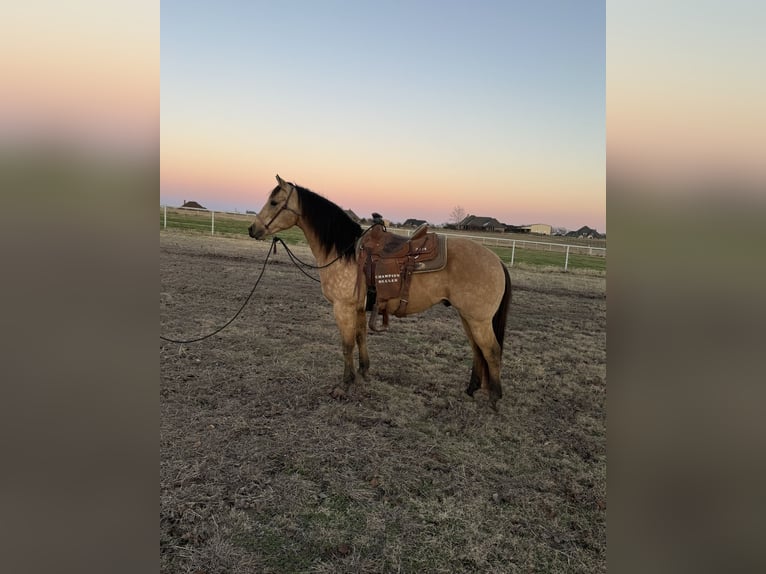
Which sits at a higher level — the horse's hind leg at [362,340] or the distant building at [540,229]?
the distant building at [540,229]

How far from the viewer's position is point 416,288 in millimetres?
3996

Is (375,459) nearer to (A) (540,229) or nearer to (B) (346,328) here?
(B) (346,328)

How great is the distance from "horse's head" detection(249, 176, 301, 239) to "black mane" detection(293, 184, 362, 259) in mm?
76

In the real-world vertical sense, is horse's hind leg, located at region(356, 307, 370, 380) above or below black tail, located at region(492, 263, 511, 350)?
below

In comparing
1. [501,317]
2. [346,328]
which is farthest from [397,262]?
[501,317]

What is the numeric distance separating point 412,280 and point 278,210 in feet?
5.25

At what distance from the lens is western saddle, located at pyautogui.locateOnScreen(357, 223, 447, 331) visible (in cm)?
391

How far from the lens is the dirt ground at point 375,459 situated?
7.39 ft

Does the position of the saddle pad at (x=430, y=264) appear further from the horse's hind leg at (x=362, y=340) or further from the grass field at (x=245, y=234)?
the grass field at (x=245, y=234)

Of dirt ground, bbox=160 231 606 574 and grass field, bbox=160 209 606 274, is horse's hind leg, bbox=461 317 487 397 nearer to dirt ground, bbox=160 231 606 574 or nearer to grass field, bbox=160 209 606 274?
dirt ground, bbox=160 231 606 574

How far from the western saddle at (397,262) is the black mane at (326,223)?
0.77 ft
